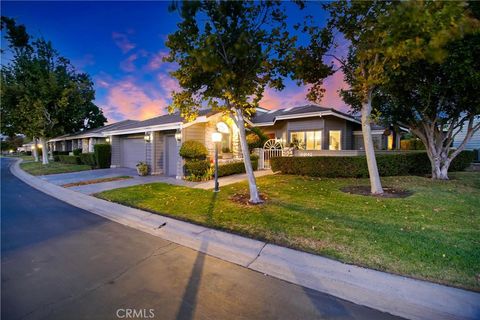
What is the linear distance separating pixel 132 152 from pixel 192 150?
25.0ft

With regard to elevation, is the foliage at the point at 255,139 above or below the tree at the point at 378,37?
below

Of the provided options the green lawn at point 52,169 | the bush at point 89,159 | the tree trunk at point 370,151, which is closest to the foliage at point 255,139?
the tree trunk at point 370,151

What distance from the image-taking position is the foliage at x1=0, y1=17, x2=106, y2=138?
19.6 meters

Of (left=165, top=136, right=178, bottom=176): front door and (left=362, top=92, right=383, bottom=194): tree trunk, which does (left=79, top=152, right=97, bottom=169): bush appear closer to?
(left=165, top=136, right=178, bottom=176): front door

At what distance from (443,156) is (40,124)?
28.2m

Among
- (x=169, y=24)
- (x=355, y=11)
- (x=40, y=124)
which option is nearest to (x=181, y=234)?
(x=169, y=24)

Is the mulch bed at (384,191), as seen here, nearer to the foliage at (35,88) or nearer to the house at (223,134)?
the house at (223,134)

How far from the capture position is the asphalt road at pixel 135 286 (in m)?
2.48

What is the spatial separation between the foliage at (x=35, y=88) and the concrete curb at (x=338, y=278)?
859 inches

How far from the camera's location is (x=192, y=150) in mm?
11359

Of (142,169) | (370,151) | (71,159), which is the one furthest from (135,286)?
(71,159)

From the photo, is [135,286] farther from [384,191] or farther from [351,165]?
[351,165]

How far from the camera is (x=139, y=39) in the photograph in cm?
1152

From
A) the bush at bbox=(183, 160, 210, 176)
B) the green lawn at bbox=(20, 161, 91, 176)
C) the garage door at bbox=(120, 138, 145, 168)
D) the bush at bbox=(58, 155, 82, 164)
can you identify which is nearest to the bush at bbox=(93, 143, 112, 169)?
the green lawn at bbox=(20, 161, 91, 176)
